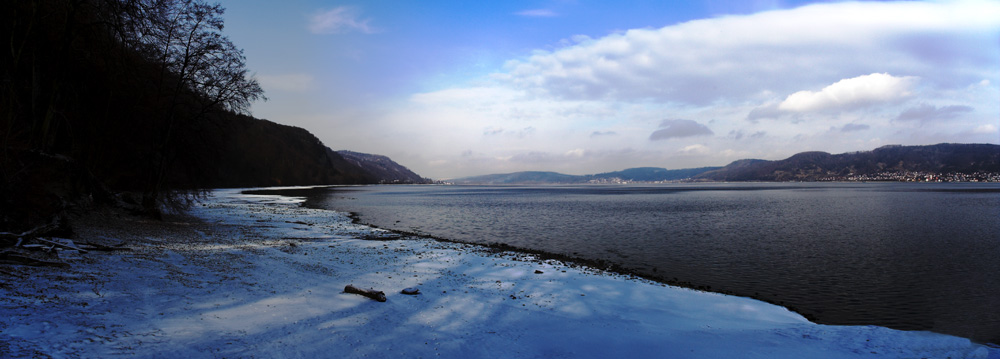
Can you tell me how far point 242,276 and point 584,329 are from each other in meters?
8.32

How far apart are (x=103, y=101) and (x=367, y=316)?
76.1 ft

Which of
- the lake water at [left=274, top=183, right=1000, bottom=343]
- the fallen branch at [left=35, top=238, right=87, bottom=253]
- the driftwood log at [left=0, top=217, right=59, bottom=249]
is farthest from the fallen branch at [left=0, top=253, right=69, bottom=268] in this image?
the lake water at [left=274, top=183, right=1000, bottom=343]

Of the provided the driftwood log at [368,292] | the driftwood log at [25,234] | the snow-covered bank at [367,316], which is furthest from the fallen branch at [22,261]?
the driftwood log at [368,292]

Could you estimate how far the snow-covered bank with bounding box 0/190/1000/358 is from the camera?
20.6ft

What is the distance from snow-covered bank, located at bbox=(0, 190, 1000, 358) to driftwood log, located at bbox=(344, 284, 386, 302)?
210mm

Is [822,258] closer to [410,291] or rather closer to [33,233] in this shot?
[410,291]

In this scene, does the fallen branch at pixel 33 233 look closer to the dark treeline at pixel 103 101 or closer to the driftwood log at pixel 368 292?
the dark treeline at pixel 103 101

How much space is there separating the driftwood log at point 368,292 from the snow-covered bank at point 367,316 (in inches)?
8.3

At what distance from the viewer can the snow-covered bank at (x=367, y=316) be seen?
629 cm

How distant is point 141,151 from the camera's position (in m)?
27.0

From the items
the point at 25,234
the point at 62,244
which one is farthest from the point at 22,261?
the point at 62,244

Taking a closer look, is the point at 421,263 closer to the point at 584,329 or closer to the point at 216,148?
the point at 584,329

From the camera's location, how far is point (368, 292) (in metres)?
9.98

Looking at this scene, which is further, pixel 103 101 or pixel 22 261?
pixel 103 101
